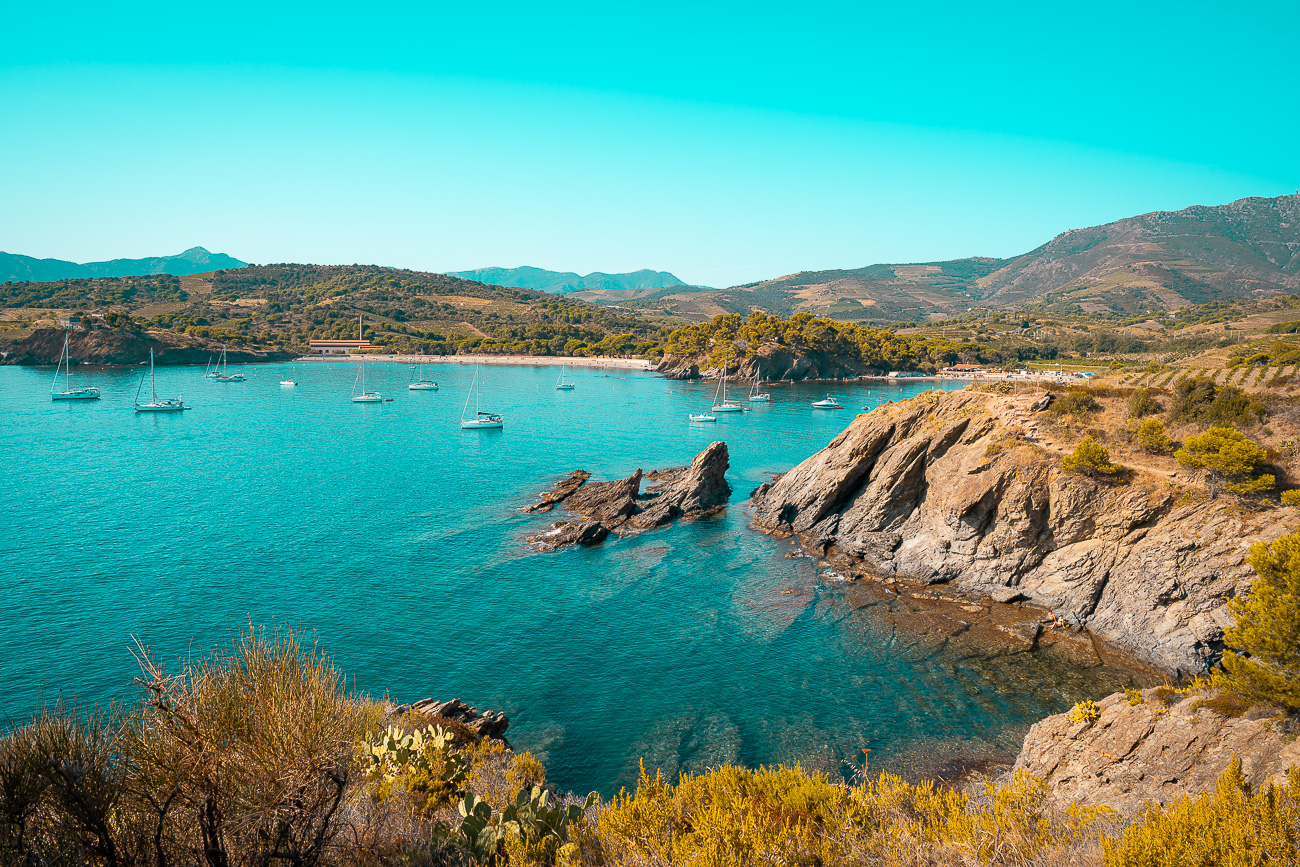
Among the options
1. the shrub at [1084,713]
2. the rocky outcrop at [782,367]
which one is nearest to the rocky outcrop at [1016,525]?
the shrub at [1084,713]

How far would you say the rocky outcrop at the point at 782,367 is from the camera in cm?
14138

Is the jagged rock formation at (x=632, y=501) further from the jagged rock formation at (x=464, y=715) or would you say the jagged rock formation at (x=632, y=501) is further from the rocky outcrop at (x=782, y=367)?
the rocky outcrop at (x=782, y=367)

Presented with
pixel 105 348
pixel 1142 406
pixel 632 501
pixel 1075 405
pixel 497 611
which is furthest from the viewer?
pixel 105 348

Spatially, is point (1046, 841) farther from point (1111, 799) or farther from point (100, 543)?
point (100, 543)

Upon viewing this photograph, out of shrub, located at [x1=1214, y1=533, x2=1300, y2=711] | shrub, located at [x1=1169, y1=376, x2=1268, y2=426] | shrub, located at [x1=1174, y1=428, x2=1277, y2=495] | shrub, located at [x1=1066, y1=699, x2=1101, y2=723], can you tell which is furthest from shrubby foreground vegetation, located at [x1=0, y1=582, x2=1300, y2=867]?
shrub, located at [x1=1169, y1=376, x2=1268, y2=426]

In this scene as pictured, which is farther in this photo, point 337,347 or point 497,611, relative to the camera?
point 337,347

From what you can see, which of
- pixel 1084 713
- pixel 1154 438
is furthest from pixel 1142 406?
pixel 1084 713

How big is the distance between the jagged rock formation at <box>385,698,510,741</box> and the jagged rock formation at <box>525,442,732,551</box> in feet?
63.3

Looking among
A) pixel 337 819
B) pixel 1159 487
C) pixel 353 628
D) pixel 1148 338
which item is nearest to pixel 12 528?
pixel 353 628

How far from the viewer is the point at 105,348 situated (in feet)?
464

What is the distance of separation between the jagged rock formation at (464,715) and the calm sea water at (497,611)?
92cm

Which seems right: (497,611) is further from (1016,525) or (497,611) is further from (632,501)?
(1016,525)

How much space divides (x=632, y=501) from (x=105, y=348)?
512 feet

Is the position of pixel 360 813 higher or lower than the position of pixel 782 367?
lower
